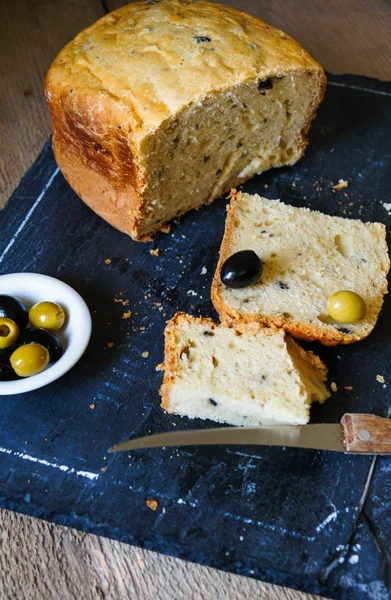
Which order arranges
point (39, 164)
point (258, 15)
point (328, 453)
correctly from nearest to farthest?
point (328, 453), point (39, 164), point (258, 15)

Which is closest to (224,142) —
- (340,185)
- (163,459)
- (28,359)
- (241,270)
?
(340,185)

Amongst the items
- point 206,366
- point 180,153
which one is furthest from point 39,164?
point 206,366

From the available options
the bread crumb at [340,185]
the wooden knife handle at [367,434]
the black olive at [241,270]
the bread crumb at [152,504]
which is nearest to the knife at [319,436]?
the wooden knife handle at [367,434]

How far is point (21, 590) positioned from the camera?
281 cm

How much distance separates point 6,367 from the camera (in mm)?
3045

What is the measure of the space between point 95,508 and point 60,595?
367 millimetres

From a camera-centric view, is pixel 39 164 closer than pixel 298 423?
No

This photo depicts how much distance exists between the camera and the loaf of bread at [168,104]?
335 centimetres

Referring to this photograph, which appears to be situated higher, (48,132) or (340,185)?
(48,132)

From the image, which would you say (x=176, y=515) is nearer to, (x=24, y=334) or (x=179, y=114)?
(x=24, y=334)

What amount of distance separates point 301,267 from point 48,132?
6.63ft

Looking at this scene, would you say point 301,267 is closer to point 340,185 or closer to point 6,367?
point 340,185

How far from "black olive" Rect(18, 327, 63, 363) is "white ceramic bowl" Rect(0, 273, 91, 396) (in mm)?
41

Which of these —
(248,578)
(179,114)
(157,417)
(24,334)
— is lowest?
(248,578)
